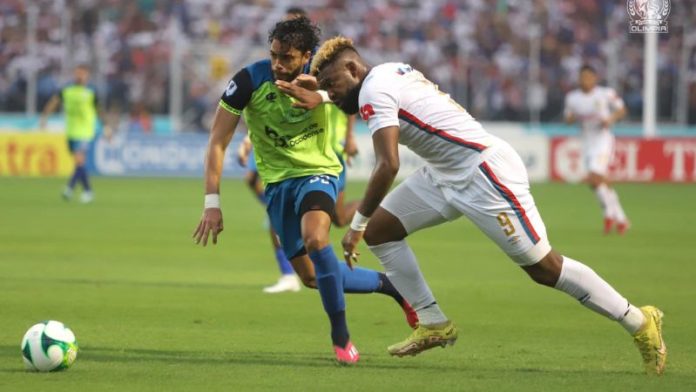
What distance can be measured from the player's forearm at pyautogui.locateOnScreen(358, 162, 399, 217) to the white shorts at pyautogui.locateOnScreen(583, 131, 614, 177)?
44.6 feet

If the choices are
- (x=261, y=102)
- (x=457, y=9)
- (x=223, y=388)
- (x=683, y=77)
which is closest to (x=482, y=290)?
(x=261, y=102)

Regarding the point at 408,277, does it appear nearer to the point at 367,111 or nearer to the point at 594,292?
the point at 594,292

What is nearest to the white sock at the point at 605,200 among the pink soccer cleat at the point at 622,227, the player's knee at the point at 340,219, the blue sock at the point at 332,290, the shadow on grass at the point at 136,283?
the pink soccer cleat at the point at 622,227

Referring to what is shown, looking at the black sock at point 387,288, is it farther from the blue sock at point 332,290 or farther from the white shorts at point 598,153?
the white shorts at point 598,153

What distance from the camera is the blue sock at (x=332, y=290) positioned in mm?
7828

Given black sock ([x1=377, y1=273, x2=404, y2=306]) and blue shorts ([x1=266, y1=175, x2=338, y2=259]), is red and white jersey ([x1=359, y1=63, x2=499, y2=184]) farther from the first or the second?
black sock ([x1=377, y1=273, x2=404, y2=306])

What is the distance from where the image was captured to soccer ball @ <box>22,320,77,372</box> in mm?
7227

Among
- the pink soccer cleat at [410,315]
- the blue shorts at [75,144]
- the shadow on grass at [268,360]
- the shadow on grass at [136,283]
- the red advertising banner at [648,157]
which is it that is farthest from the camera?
the red advertising banner at [648,157]

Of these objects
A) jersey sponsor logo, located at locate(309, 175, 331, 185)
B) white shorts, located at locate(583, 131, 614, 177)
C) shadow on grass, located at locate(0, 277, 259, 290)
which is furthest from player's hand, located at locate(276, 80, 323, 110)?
white shorts, located at locate(583, 131, 614, 177)

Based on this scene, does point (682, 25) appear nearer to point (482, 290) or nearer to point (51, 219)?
point (51, 219)

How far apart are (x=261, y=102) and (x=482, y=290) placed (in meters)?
4.77

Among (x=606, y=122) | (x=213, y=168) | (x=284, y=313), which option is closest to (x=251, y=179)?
(x=284, y=313)

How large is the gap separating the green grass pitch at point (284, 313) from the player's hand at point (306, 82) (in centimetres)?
178

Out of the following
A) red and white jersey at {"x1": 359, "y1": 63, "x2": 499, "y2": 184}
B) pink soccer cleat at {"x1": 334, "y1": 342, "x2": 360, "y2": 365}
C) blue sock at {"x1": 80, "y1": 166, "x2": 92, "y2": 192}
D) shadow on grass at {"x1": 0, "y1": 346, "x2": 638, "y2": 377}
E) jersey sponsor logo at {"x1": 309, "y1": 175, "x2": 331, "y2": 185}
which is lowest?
blue sock at {"x1": 80, "y1": 166, "x2": 92, "y2": 192}
